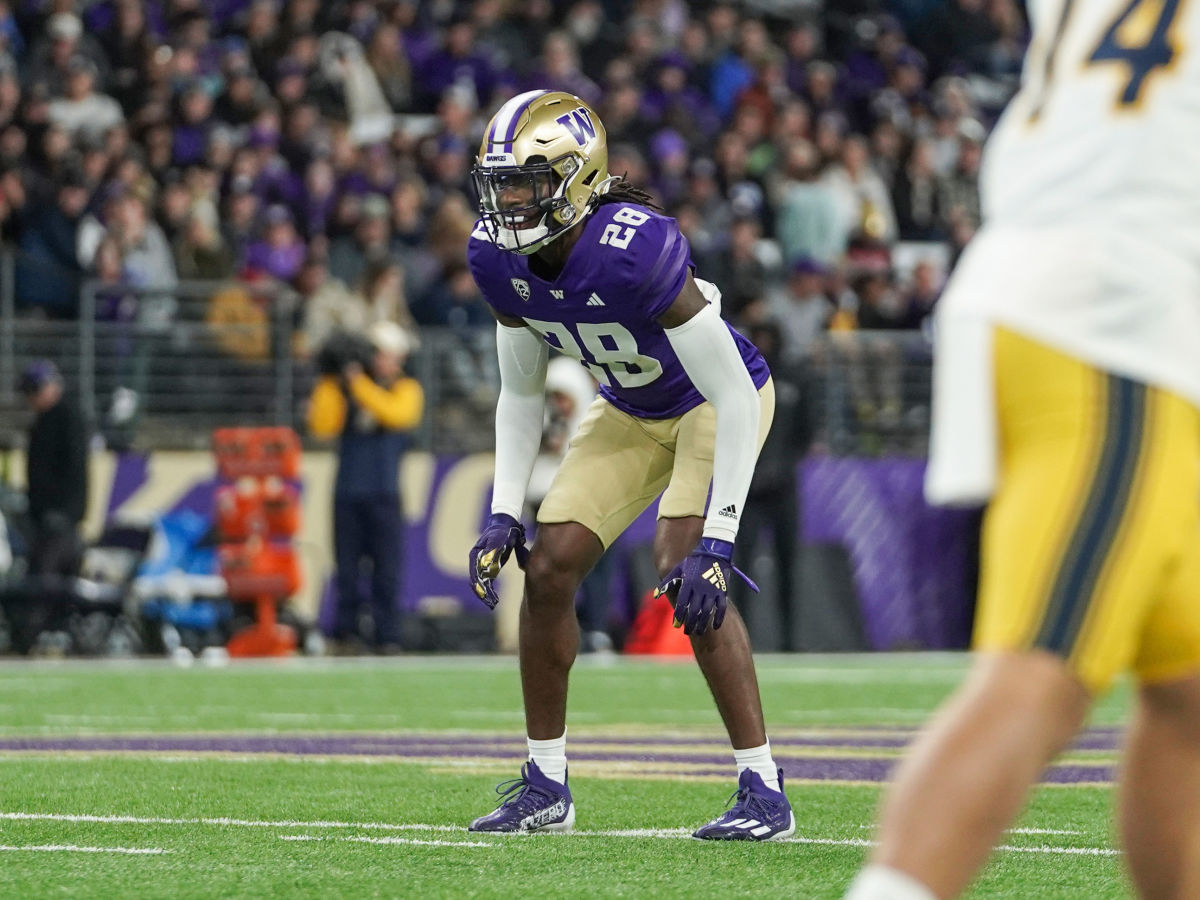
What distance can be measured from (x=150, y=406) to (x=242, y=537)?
1.28 meters

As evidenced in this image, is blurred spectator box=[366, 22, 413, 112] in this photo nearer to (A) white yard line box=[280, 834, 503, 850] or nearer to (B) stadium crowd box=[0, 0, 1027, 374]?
(B) stadium crowd box=[0, 0, 1027, 374]

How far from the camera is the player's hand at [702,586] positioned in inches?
193

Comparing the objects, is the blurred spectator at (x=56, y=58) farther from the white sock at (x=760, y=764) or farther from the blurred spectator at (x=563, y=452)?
the white sock at (x=760, y=764)

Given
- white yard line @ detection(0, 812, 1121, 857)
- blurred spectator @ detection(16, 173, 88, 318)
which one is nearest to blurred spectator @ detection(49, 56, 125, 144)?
blurred spectator @ detection(16, 173, 88, 318)

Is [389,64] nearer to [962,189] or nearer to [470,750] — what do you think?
[962,189]

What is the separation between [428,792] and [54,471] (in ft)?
24.4

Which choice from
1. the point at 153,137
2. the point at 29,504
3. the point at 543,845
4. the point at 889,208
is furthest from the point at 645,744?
the point at 889,208

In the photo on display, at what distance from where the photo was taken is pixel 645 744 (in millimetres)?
7629

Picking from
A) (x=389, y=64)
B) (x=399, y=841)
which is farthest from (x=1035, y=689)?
(x=389, y=64)

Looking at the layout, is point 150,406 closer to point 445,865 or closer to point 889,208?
point 889,208

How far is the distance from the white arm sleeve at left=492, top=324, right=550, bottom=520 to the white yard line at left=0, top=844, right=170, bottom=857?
1.27 m

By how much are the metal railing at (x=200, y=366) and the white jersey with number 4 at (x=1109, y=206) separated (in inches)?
438

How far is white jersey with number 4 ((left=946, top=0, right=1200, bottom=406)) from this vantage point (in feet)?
8.54

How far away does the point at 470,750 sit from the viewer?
7.31 meters
